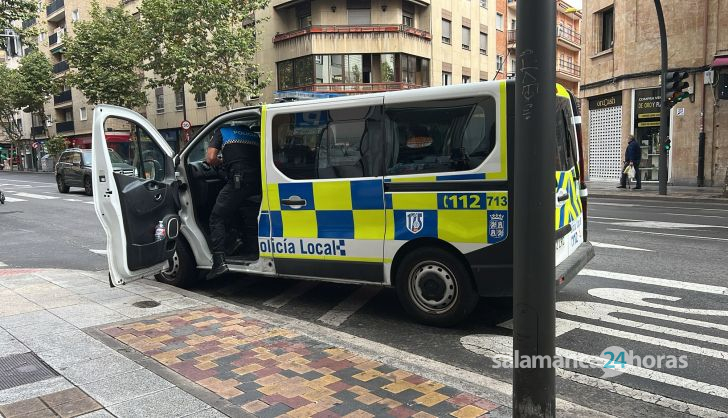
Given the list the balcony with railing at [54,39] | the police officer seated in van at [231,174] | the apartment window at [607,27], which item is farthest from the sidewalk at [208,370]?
the balcony with railing at [54,39]

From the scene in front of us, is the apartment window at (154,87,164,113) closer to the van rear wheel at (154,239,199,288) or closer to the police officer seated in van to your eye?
the van rear wheel at (154,239,199,288)

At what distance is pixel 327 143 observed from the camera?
5266 millimetres

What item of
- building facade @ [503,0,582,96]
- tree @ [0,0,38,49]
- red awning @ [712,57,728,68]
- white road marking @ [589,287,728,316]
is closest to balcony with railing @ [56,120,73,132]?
tree @ [0,0,38,49]

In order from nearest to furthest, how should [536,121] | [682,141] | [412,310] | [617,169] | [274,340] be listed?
[536,121] → [274,340] → [412,310] → [682,141] → [617,169]

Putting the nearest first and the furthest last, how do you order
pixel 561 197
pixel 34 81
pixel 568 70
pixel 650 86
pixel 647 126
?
1. pixel 561 197
2. pixel 650 86
3. pixel 647 126
4. pixel 34 81
5. pixel 568 70

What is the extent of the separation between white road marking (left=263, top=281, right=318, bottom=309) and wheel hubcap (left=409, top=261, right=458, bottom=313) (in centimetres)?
165

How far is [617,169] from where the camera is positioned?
23766 mm

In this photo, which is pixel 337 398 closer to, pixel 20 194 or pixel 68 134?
pixel 20 194

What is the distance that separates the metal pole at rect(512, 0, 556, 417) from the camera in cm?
234

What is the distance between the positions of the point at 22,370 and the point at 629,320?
4903 mm

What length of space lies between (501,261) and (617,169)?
21651 mm

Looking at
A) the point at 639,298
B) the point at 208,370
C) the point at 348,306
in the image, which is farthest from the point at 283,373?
the point at 639,298

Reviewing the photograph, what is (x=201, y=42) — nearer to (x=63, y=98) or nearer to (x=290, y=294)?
(x=290, y=294)

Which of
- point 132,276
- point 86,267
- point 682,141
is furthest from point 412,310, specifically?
point 682,141
